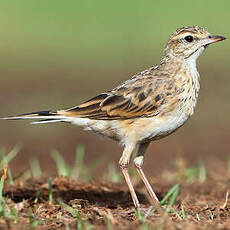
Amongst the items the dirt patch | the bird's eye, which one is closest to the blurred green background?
the dirt patch

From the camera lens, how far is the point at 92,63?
71.4 ft

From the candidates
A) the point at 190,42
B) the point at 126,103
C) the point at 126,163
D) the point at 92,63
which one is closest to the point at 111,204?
the point at 126,163

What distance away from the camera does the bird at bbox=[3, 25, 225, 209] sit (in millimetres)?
7484

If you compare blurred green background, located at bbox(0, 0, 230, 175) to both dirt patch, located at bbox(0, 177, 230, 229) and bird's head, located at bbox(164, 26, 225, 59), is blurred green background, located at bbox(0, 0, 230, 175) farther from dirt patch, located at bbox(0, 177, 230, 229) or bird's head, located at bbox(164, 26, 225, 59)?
bird's head, located at bbox(164, 26, 225, 59)

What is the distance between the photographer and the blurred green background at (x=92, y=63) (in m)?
14.3

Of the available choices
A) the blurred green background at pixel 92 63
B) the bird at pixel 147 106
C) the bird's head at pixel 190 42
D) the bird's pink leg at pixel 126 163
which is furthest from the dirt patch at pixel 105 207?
the blurred green background at pixel 92 63

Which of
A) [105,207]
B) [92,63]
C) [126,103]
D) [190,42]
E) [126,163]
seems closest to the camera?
[105,207]

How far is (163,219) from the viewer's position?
5484 millimetres

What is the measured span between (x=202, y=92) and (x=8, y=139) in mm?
6256

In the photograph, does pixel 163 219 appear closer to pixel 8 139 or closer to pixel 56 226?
pixel 56 226

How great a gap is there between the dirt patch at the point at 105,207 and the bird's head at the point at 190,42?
1.86 m

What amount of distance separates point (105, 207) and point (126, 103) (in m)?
1.27

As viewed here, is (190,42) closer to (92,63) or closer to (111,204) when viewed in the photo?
(111,204)

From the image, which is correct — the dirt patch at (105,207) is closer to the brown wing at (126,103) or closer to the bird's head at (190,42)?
the brown wing at (126,103)
